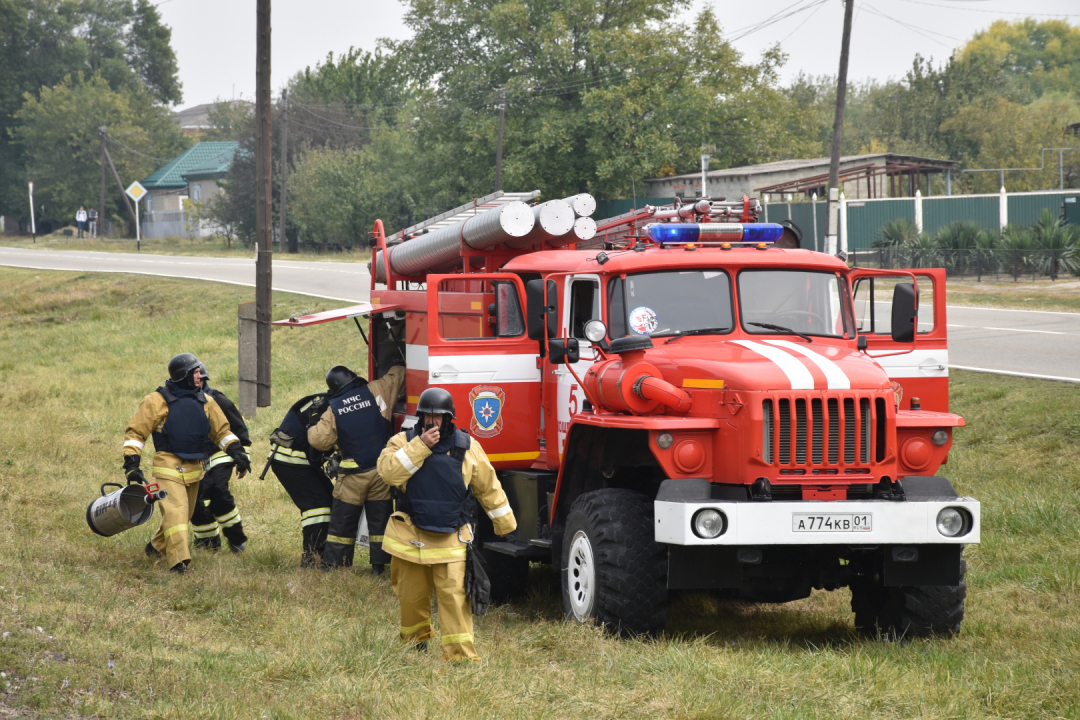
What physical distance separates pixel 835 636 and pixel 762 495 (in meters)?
1.61

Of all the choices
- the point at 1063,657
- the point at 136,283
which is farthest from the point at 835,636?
the point at 136,283

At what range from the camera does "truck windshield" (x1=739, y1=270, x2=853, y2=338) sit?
709 centimetres

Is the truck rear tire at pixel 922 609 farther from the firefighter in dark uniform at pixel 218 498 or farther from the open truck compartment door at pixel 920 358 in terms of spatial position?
the firefighter in dark uniform at pixel 218 498

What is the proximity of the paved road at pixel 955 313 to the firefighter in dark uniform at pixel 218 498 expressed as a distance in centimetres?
1013

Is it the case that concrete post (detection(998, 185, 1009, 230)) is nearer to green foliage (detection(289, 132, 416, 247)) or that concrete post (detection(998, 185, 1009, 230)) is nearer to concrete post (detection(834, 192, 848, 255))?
concrete post (detection(834, 192, 848, 255))

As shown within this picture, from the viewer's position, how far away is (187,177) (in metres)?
74.7

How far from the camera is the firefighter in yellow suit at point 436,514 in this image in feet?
20.2

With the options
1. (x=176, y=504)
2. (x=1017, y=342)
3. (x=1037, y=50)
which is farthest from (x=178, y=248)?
(x=1037, y=50)

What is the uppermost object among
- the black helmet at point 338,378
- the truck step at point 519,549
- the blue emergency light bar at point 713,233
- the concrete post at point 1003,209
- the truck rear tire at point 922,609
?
the concrete post at point 1003,209

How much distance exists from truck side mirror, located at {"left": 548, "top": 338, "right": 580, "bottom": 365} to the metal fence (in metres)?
22.3

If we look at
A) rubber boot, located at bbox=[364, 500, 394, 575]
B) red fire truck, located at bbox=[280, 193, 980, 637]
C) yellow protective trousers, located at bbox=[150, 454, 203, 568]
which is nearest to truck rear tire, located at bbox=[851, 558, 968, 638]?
red fire truck, located at bbox=[280, 193, 980, 637]

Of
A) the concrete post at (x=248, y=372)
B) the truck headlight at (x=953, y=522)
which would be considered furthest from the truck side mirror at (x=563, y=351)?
the concrete post at (x=248, y=372)

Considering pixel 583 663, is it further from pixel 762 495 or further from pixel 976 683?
pixel 976 683

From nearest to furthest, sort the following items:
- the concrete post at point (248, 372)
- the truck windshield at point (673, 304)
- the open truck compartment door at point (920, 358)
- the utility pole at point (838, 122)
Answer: the truck windshield at point (673, 304) < the open truck compartment door at point (920, 358) < the concrete post at point (248, 372) < the utility pole at point (838, 122)
